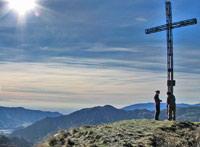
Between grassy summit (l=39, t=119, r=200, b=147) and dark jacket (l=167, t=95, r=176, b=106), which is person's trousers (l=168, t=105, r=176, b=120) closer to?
dark jacket (l=167, t=95, r=176, b=106)

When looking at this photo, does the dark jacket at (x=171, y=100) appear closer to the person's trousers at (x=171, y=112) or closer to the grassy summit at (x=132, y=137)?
the person's trousers at (x=171, y=112)

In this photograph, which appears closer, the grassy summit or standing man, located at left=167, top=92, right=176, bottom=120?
the grassy summit

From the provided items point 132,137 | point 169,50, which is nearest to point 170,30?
point 169,50

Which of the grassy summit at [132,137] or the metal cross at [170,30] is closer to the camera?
the grassy summit at [132,137]

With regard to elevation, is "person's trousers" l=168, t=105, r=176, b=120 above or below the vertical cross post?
below

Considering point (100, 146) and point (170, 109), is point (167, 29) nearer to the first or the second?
point (170, 109)

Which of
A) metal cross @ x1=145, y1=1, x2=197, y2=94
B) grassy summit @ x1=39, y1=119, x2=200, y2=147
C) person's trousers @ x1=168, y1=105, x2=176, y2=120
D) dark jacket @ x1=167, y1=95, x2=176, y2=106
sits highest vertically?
metal cross @ x1=145, y1=1, x2=197, y2=94

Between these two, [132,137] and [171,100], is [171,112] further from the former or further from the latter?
[132,137]

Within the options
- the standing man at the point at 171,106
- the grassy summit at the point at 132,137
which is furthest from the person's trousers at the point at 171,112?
the grassy summit at the point at 132,137

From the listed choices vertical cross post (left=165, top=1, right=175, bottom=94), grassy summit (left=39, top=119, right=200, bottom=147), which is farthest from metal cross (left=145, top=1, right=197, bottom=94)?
grassy summit (left=39, top=119, right=200, bottom=147)

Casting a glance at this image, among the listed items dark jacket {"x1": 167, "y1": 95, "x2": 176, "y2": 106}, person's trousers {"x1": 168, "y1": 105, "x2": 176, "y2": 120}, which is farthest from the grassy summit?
dark jacket {"x1": 167, "y1": 95, "x2": 176, "y2": 106}

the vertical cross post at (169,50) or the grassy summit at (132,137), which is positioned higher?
the vertical cross post at (169,50)

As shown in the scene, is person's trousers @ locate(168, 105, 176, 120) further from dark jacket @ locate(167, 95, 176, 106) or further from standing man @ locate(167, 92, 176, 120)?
dark jacket @ locate(167, 95, 176, 106)

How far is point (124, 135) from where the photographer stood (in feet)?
44.6
